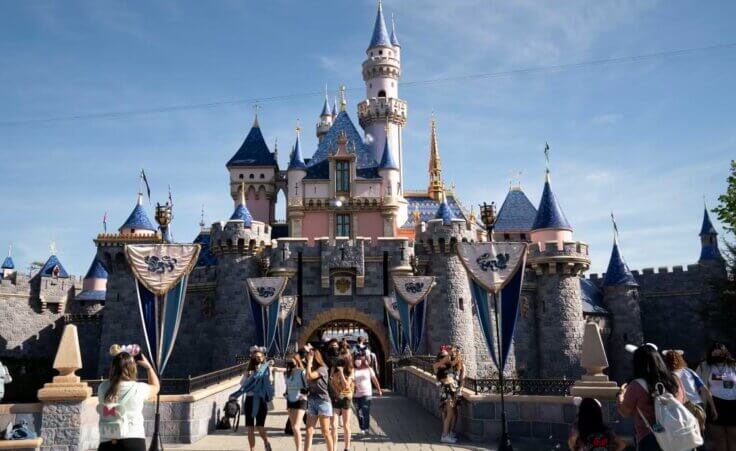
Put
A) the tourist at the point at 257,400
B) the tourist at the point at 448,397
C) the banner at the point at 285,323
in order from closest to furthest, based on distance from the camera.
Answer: the tourist at the point at 257,400 → the tourist at the point at 448,397 → the banner at the point at 285,323

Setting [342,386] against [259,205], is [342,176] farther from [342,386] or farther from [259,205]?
[342,386]

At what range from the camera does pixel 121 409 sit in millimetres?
5781

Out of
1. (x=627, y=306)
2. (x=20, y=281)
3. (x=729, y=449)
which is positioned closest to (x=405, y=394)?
(x=729, y=449)

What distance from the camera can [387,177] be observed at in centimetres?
3734

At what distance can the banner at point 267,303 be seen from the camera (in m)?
22.8

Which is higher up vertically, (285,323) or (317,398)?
(285,323)

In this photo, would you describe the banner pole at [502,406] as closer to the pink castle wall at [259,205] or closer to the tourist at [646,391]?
the tourist at [646,391]

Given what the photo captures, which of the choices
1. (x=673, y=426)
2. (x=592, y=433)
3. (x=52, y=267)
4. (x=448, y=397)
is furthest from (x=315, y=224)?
(x=673, y=426)

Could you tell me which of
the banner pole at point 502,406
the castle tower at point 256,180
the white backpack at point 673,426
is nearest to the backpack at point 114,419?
the white backpack at point 673,426

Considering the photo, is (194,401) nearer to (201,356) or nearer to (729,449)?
(729,449)

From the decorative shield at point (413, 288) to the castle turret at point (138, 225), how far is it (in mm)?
20537

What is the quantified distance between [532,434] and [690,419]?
6.14 meters

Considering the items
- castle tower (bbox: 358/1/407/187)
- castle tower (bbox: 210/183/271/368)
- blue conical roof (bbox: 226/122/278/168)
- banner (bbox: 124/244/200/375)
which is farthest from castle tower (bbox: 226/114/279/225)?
banner (bbox: 124/244/200/375)

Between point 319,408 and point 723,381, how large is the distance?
16.6 feet
